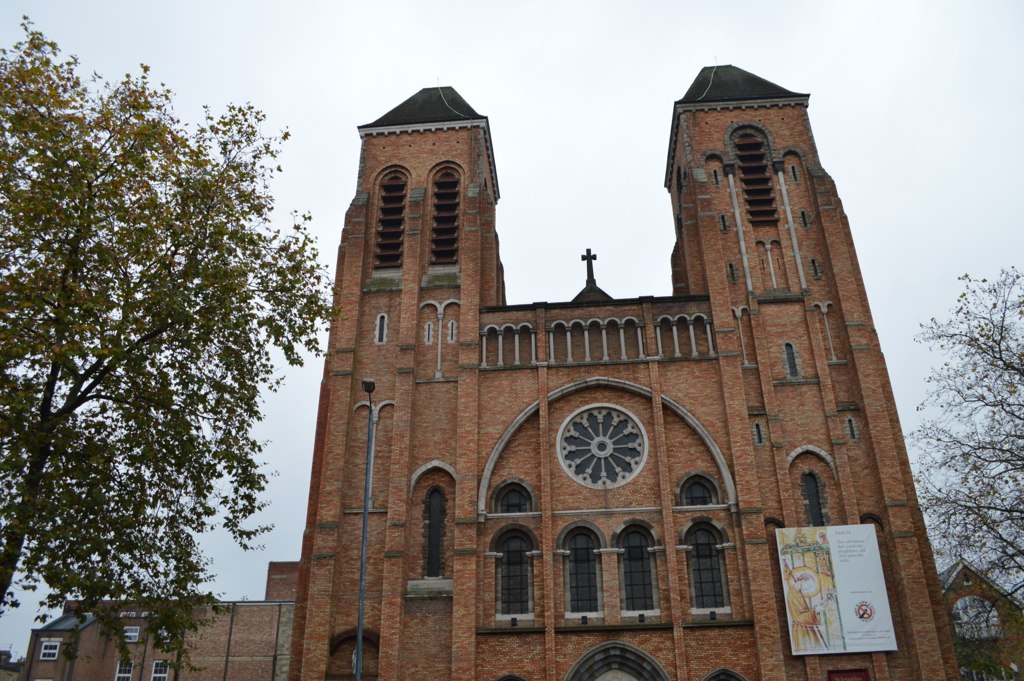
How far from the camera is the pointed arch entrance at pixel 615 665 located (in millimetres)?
24641

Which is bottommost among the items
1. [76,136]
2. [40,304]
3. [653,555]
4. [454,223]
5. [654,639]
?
[654,639]

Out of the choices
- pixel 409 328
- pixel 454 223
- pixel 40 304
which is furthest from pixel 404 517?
pixel 40 304

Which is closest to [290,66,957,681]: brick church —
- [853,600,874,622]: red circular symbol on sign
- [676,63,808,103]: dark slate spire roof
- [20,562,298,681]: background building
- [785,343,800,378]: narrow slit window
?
[785,343,800,378]: narrow slit window

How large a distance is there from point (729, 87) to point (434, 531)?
2399 cm

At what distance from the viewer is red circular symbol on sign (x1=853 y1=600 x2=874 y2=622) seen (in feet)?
80.2

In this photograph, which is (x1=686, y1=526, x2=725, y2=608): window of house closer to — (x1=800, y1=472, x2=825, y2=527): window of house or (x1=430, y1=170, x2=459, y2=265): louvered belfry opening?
(x1=800, y1=472, x2=825, y2=527): window of house

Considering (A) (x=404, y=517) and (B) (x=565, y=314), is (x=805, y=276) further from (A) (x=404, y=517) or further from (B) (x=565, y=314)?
(A) (x=404, y=517)

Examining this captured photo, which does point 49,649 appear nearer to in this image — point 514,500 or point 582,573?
point 514,500

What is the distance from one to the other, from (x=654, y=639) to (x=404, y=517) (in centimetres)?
896

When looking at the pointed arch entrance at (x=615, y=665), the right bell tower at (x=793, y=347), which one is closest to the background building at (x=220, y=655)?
the pointed arch entrance at (x=615, y=665)

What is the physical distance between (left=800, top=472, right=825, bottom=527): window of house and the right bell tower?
3 centimetres

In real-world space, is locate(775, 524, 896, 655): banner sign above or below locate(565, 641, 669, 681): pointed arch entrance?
above

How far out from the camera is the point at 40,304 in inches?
550

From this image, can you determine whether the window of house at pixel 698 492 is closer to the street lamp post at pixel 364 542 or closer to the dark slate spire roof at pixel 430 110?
the street lamp post at pixel 364 542
